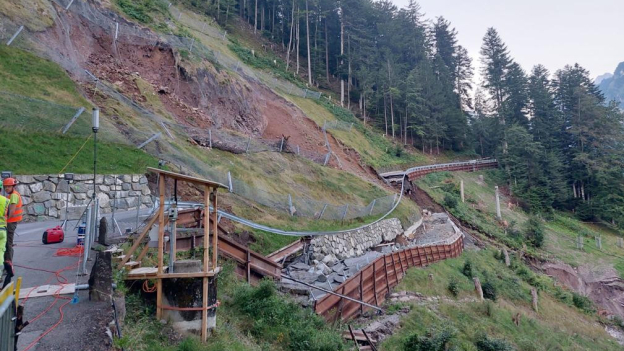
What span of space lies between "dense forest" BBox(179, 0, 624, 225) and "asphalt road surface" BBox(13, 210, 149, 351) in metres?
48.4

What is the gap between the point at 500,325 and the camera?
55.6 ft

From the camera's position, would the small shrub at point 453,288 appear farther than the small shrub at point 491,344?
Yes

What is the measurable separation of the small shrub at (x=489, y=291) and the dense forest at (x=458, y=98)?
2909cm

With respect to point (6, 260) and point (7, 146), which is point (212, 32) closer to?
point (7, 146)

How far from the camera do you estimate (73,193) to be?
13828 mm

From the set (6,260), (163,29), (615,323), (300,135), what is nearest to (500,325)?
(615,323)

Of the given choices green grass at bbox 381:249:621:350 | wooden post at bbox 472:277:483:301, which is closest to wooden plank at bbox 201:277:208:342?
green grass at bbox 381:249:621:350

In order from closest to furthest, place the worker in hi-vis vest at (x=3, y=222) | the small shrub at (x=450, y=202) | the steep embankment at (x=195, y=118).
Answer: the worker in hi-vis vest at (x=3, y=222)
the steep embankment at (x=195, y=118)
the small shrub at (x=450, y=202)

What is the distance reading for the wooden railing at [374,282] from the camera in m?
12.8

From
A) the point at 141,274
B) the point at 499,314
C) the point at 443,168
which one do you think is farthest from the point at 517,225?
the point at 141,274

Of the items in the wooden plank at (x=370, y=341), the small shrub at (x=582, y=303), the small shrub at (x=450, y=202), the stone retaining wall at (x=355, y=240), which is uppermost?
the small shrub at (x=450, y=202)

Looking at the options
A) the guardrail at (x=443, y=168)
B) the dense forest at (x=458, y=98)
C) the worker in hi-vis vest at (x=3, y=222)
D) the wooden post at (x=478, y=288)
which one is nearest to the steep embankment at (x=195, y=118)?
the guardrail at (x=443, y=168)

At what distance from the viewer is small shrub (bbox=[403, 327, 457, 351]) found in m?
12.1

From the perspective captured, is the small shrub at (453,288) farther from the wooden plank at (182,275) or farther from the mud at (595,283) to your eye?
the mud at (595,283)
